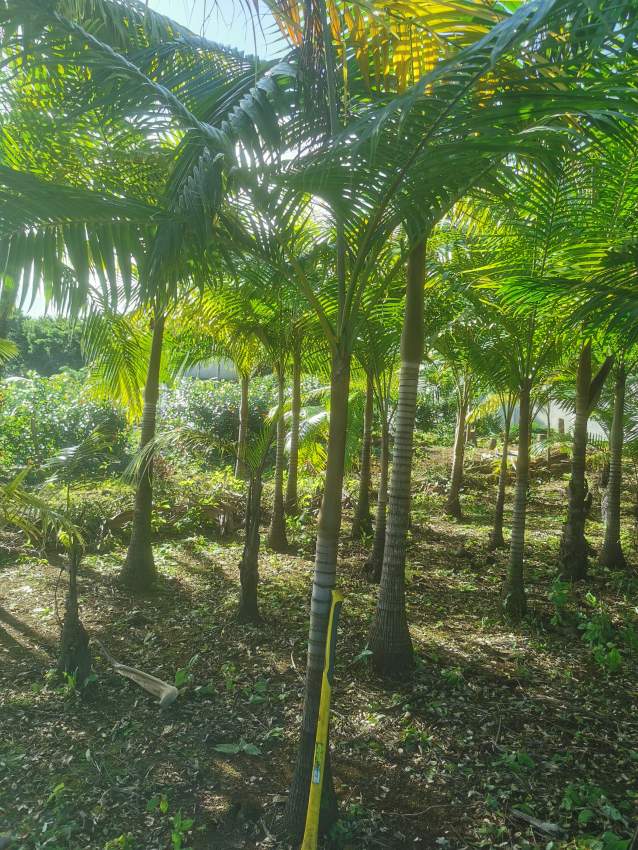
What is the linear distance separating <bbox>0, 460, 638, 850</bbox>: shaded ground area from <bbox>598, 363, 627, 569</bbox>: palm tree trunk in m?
0.93

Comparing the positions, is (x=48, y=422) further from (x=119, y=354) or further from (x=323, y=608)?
(x=323, y=608)

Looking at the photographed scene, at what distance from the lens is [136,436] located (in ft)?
37.6

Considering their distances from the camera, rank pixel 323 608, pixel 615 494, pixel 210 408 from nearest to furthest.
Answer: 1. pixel 323 608
2. pixel 615 494
3. pixel 210 408

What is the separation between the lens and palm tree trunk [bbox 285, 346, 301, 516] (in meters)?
7.46

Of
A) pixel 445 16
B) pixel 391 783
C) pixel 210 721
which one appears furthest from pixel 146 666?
pixel 445 16

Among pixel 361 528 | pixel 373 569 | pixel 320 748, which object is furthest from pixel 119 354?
pixel 320 748

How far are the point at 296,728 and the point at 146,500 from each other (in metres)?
3.14

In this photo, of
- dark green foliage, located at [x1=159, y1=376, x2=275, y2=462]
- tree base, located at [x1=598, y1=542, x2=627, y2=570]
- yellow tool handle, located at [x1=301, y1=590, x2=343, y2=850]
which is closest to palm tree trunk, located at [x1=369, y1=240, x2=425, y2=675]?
yellow tool handle, located at [x1=301, y1=590, x2=343, y2=850]

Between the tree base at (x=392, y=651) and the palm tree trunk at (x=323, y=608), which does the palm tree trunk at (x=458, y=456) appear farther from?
the palm tree trunk at (x=323, y=608)

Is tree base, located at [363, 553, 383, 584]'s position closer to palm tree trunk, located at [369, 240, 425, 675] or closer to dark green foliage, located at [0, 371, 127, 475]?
palm tree trunk, located at [369, 240, 425, 675]

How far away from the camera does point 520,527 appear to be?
5395 millimetres

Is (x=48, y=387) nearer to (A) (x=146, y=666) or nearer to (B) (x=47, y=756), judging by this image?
(A) (x=146, y=666)

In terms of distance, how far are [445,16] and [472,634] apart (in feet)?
14.9

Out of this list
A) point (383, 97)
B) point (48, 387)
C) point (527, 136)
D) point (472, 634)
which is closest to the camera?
→ point (527, 136)
